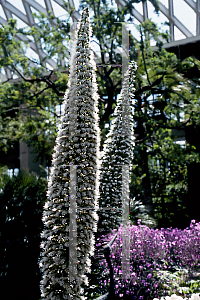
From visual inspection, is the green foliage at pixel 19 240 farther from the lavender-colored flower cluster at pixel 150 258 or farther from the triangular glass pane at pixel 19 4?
the triangular glass pane at pixel 19 4

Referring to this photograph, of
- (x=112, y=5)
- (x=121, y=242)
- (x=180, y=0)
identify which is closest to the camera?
(x=121, y=242)

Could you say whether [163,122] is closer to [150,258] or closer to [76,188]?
[150,258]

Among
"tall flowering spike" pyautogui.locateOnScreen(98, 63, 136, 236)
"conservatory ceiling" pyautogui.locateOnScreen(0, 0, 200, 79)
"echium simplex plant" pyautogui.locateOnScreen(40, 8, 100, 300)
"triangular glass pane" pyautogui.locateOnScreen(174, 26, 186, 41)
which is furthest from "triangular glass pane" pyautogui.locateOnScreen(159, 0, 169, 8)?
"echium simplex plant" pyautogui.locateOnScreen(40, 8, 100, 300)

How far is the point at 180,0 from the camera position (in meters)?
9.63

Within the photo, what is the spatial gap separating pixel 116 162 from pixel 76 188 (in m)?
1.04

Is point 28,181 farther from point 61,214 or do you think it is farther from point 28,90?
point 28,90

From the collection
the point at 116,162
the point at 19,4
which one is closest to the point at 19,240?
the point at 116,162

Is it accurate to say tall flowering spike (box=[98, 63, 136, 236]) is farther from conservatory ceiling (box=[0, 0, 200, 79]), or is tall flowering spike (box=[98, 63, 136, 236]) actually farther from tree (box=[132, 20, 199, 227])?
conservatory ceiling (box=[0, 0, 200, 79])

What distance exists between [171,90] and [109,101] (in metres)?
1.44

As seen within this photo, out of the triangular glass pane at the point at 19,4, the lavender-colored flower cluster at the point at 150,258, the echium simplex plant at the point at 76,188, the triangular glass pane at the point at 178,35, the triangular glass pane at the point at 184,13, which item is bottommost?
the lavender-colored flower cluster at the point at 150,258

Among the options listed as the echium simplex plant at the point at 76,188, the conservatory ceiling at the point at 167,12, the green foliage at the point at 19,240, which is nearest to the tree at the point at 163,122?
the conservatory ceiling at the point at 167,12

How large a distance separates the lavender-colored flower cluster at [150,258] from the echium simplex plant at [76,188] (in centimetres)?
100

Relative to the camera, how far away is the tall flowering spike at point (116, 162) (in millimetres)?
2766

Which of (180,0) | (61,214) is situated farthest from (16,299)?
(180,0)
